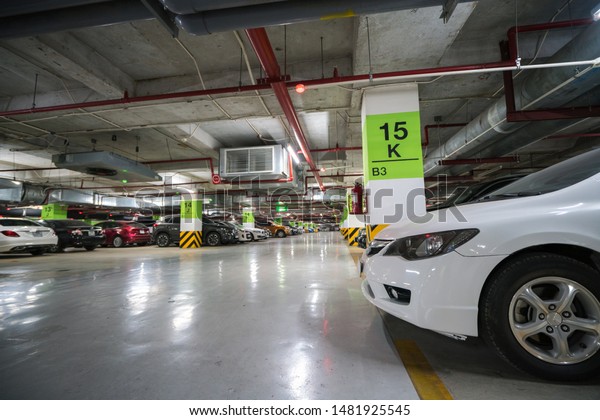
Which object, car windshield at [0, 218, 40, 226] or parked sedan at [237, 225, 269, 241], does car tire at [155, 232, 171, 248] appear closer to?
parked sedan at [237, 225, 269, 241]

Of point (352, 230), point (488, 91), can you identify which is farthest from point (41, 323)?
point (352, 230)

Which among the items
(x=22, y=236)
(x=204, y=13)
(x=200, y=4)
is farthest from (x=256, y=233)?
(x=200, y=4)

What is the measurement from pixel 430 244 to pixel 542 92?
3.65 metres

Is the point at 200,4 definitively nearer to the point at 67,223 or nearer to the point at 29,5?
the point at 29,5

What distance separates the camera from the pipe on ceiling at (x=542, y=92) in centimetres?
278

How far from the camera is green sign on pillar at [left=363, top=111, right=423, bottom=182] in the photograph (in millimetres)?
4016

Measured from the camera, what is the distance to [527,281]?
52.5 inches

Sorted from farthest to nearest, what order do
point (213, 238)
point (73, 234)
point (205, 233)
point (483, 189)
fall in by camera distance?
1. point (213, 238)
2. point (205, 233)
3. point (73, 234)
4. point (483, 189)

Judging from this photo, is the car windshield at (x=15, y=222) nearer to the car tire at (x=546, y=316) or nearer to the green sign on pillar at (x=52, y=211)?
the car tire at (x=546, y=316)

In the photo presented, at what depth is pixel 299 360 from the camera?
4.99ft

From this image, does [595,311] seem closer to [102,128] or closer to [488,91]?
[488,91]

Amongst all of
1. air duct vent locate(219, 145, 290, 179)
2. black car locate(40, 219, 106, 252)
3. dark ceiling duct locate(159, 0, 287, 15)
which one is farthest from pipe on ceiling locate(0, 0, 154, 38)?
black car locate(40, 219, 106, 252)

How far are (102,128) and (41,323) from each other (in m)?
5.44

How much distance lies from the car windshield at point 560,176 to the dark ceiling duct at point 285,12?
153 cm
